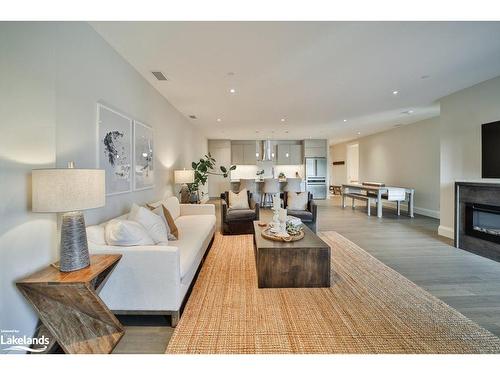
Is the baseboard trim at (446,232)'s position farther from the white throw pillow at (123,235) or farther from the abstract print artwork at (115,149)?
the abstract print artwork at (115,149)

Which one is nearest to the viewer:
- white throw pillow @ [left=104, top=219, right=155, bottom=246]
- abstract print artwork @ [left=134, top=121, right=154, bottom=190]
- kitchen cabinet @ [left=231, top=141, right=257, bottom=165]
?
white throw pillow @ [left=104, top=219, right=155, bottom=246]

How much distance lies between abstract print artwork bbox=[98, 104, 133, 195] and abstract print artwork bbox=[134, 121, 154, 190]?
0.53 ft

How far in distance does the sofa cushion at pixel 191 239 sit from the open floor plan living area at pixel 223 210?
0.03 m

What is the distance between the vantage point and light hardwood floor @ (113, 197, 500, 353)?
190 centimetres

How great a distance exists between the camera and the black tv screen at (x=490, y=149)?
3.52m

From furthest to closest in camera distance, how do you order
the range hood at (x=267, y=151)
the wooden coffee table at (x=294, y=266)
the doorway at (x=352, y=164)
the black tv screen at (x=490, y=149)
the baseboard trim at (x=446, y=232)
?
1. the doorway at (x=352, y=164)
2. the range hood at (x=267, y=151)
3. the baseboard trim at (x=446, y=232)
4. the black tv screen at (x=490, y=149)
5. the wooden coffee table at (x=294, y=266)

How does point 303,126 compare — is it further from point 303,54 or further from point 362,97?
point 303,54

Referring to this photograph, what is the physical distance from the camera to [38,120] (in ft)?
5.80

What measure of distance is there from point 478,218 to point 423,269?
150 cm

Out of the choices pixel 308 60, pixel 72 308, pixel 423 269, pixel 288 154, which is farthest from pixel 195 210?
pixel 288 154

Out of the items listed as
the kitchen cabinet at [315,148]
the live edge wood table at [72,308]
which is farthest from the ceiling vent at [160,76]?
the kitchen cabinet at [315,148]

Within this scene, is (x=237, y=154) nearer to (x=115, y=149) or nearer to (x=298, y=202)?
(x=298, y=202)

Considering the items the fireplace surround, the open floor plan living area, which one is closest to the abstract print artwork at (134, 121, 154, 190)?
the open floor plan living area

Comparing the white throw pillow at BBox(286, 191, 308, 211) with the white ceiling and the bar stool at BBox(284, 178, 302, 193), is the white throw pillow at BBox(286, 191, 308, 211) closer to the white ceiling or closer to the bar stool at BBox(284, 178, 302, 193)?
the white ceiling
